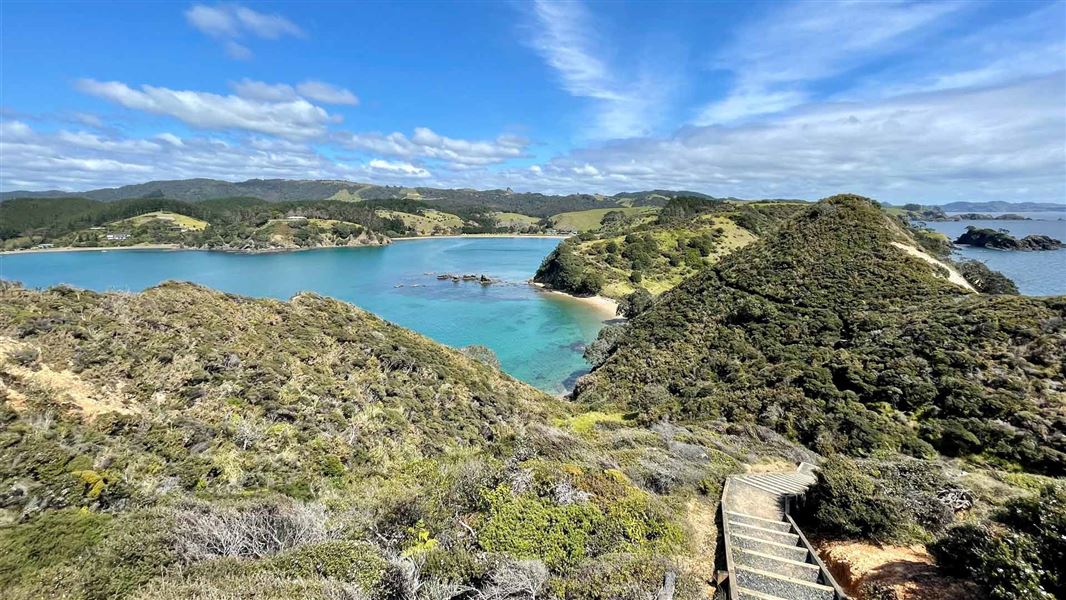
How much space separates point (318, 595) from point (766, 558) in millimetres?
6861

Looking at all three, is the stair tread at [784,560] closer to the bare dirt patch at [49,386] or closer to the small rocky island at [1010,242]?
the bare dirt patch at [49,386]

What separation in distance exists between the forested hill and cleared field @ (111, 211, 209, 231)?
18615 centimetres

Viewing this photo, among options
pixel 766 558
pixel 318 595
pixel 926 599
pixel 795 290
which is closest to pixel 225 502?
pixel 318 595

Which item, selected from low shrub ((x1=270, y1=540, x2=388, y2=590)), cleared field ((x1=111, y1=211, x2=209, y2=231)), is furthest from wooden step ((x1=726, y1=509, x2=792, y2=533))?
cleared field ((x1=111, y1=211, x2=209, y2=231))

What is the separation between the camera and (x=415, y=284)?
8406 cm

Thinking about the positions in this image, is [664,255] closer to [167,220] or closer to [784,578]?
[784,578]

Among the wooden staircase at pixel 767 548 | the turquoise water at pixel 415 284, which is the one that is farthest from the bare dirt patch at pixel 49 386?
the turquoise water at pixel 415 284

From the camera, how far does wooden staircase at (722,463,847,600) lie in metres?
6.57

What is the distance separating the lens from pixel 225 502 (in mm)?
7867

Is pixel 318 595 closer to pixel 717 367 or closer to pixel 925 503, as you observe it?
pixel 925 503

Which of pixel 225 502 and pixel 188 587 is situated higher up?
pixel 188 587

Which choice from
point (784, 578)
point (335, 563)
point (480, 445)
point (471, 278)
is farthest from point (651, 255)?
point (335, 563)

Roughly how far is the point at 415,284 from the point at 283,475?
76.3 m

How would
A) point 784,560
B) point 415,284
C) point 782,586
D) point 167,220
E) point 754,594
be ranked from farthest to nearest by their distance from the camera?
→ point 167,220, point 415,284, point 784,560, point 782,586, point 754,594
